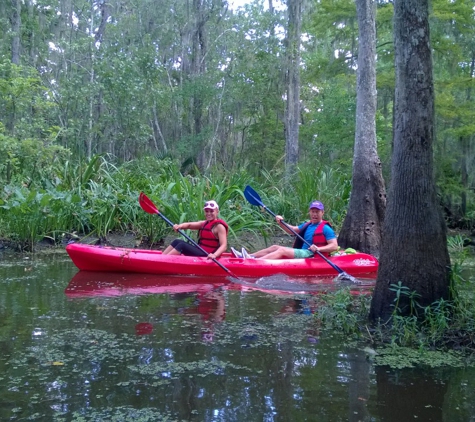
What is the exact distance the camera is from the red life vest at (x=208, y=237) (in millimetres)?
8055

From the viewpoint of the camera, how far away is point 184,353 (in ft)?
13.6

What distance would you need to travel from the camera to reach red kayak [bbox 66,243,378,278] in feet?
25.8

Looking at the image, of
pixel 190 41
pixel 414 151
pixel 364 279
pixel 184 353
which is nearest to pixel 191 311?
pixel 184 353

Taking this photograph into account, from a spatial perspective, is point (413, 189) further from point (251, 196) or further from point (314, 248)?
point (251, 196)

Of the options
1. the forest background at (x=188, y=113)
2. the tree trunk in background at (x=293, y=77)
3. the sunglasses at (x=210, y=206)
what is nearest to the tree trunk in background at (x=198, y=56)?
the forest background at (x=188, y=113)

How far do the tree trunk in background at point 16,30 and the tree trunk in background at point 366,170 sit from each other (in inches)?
534

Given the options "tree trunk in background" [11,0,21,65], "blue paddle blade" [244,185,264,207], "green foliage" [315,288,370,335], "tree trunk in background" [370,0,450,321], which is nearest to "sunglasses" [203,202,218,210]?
"blue paddle blade" [244,185,264,207]

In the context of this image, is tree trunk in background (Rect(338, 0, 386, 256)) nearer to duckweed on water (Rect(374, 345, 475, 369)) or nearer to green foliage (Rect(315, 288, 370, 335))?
green foliage (Rect(315, 288, 370, 335))

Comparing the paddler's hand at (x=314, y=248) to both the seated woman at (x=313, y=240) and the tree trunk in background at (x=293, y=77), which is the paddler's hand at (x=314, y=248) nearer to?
the seated woman at (x=313, y=240)

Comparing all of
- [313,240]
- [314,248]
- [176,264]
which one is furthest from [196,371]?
[313,240]

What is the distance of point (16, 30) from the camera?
20.3 metres

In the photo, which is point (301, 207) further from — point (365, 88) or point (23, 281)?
point (23, 281)

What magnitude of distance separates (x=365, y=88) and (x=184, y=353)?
23.5 ft

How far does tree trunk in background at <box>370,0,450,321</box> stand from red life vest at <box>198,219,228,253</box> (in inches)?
146
